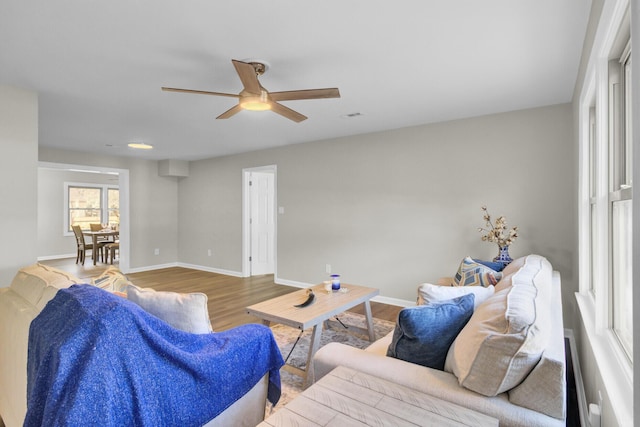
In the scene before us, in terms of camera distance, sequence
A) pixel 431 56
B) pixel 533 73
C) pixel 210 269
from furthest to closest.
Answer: pixel 210 269 → pixel 533 73 → pixel 431 56

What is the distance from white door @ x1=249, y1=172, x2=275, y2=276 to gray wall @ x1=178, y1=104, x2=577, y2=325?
297 millimetres

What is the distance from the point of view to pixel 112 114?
3613mm

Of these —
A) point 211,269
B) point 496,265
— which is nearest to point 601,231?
point 496,265

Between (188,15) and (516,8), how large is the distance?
5.75ft

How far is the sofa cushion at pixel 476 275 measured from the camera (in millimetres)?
2732

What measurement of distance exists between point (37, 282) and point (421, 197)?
3.67m

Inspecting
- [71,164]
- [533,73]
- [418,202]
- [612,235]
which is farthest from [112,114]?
[612,235]

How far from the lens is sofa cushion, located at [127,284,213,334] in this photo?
148 centimetres

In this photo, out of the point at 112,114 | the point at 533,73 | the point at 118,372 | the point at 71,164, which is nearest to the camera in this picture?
the point at 118,372

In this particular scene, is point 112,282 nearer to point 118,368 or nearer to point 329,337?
point 118,368

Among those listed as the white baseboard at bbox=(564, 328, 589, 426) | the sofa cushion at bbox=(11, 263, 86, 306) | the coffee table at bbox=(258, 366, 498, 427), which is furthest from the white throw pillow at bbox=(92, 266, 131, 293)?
the white baseboard at bbox=(564, 328, 589, 426)

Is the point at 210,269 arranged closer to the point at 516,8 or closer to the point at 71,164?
the point at 71,164

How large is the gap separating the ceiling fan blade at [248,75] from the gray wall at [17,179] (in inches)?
82.8

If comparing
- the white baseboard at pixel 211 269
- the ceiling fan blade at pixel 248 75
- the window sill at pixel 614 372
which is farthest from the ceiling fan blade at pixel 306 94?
the white baseboard at pixel 211 269
